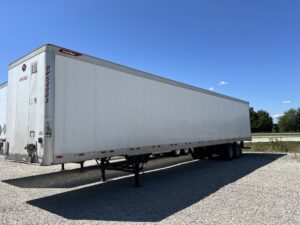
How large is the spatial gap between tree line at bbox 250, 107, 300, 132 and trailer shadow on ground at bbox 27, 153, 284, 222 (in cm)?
10925

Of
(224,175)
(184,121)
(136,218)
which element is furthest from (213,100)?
(136,218)

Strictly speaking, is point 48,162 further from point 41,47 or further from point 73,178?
point 73,178

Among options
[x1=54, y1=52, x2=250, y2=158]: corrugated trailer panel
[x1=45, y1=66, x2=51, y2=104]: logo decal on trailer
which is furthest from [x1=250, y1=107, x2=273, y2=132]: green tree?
[x1=45, y1=66, x2=51, y2=104]: logo decal on trailer

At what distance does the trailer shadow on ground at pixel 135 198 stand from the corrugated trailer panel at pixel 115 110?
1408 millimetres

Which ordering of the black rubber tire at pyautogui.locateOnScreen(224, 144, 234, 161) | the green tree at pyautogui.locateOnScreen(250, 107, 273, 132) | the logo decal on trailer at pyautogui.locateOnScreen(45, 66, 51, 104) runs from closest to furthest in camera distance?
the logo decal on trailer at pyautogui.locateOnScreen(45, 66, 51, 104) → the black rubber tire at pyautogui.locateOnScreen(224, 144, 234, 161) → the green tree at pyautogui.locateOnScreen(250, 107, 273, 132)

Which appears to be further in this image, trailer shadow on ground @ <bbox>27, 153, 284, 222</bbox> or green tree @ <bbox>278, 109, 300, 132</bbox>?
green tree @ <bbox>278, 109, 300, 132</bbox>

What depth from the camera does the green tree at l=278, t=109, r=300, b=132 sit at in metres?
125

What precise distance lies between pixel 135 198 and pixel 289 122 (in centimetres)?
13124

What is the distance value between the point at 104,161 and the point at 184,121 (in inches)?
164

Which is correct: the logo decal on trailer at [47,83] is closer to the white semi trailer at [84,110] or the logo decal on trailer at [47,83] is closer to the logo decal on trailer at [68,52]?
the white semi trailer at [84,110]

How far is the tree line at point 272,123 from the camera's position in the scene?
379ft

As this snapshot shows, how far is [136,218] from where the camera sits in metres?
6.30

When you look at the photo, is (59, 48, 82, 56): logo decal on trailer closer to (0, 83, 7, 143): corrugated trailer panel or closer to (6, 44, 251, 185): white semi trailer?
(6, 44, 251, 185): white semi trailer

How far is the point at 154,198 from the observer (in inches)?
320
